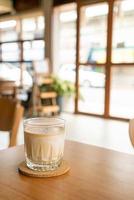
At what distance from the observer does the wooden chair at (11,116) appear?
138 cm

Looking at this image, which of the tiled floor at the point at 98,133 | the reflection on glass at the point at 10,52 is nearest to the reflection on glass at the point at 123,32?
the tiled floor at the point at 98,133

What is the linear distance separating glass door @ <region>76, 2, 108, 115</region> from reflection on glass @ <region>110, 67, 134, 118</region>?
0.71 ft

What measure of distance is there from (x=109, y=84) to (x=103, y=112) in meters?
0.60

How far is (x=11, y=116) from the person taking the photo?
1409 millimetres

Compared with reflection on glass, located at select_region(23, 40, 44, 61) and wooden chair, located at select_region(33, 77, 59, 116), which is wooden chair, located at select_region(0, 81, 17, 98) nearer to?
wooden chair, located at select_region(33, 77, 59, 116)

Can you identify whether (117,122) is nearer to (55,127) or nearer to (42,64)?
(42,64)

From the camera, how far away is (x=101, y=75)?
5500 millimetres

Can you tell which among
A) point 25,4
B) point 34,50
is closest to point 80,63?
point 34,50

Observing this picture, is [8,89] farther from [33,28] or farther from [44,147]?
[44,147]

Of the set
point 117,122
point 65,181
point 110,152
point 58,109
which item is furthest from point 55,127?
point 58,109

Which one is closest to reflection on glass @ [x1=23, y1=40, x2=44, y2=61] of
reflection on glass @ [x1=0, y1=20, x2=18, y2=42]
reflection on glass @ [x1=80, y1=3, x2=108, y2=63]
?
reflection on glass @ [x1=0, y1=20, x2=18, y2=42]

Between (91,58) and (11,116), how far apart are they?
4.45 m

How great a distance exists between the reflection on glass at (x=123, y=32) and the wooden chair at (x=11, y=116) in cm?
400

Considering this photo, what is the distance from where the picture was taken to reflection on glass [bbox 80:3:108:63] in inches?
211
